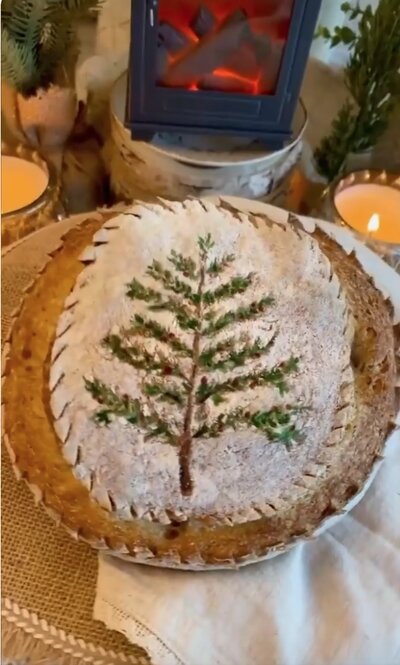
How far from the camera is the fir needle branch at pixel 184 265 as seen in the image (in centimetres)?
74

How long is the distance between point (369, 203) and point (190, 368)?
0.59 m

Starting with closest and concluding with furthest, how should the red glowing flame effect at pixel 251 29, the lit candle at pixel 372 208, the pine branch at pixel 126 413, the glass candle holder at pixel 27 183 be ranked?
the pine branch at pixel 126 413 → the red glowing flame effect at pixel 251 29 → the glass candle holder at pixel 27 183 → the lit candle at pixel 372 208

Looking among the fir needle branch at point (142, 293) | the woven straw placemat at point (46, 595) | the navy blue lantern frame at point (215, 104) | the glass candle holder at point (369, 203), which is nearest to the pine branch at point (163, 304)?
the fir needle branch at point (142, 293)

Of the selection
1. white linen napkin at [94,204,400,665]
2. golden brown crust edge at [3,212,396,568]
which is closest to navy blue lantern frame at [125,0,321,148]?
golden brown crust edge at [3,212,396,568]

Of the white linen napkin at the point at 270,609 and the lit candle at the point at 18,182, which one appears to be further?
the lit candle at the point at 18,182

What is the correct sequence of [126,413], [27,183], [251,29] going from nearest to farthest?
[126,413], [251,29], [27,183]

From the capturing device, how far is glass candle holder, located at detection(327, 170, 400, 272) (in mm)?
1155

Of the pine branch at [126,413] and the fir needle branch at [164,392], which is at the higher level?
the fir needle branch at [164,392]

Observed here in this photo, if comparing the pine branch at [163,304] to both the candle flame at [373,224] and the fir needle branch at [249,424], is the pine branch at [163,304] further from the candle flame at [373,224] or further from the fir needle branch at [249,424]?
the candle flame at [373,224]

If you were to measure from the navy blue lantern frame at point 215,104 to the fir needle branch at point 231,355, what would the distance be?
1.29ft

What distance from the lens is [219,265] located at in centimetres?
75

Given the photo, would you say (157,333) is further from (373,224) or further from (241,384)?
(373,224)

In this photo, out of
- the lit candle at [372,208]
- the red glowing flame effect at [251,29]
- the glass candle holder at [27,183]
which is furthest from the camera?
the lit candle at [372,208]

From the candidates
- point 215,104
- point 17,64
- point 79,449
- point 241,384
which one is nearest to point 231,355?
point 241,384
